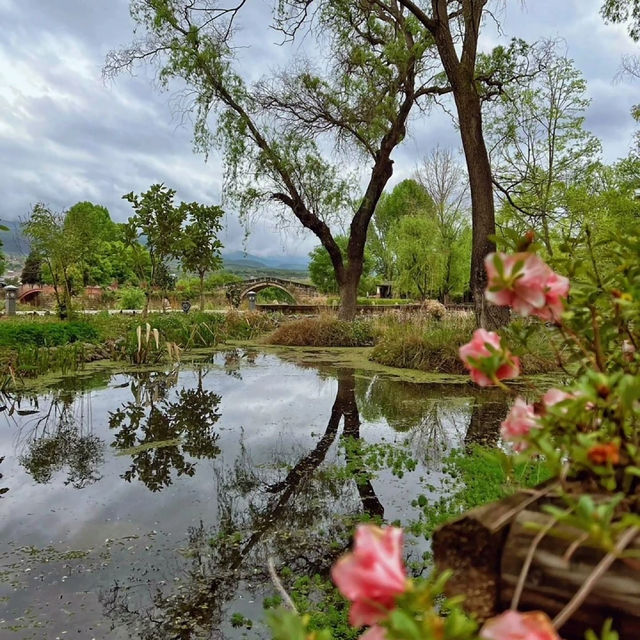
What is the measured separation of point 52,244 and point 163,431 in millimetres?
9481

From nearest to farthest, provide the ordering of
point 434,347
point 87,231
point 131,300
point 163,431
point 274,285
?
point 163,431
point 434,347
point 87,231
point 131,300
point 274,285

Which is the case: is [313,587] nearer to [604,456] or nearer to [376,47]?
[604,456]

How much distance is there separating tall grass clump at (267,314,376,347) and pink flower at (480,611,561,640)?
12.5 m

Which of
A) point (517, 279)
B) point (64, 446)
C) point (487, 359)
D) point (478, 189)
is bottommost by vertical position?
point (64, 446)

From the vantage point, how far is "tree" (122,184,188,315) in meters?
11.7

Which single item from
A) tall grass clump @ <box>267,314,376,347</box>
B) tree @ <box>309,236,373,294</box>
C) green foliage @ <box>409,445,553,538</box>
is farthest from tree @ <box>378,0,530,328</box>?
tree @ <box>309,236,373,294</box>

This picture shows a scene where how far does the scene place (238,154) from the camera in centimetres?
1315

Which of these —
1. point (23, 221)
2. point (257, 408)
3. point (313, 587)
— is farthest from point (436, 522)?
point (23, 221)

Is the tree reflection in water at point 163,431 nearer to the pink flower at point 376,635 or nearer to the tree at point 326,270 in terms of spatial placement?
the pink flower at point 376,635

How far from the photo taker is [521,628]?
41 centimetres

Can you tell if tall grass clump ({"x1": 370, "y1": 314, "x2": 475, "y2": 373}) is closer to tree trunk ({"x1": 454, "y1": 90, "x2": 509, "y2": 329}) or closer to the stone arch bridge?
tree trunk ({"x1": 454, "y1": 90, "x2": 509, "y2": 329})

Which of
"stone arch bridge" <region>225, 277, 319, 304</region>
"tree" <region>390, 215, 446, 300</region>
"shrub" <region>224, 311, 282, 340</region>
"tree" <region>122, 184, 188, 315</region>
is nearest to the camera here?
"tree" <region>122, 184, 188, 315</region>

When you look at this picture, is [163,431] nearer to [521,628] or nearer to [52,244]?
[521,628]

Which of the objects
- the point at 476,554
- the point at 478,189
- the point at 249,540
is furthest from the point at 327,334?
the point at 476,554
